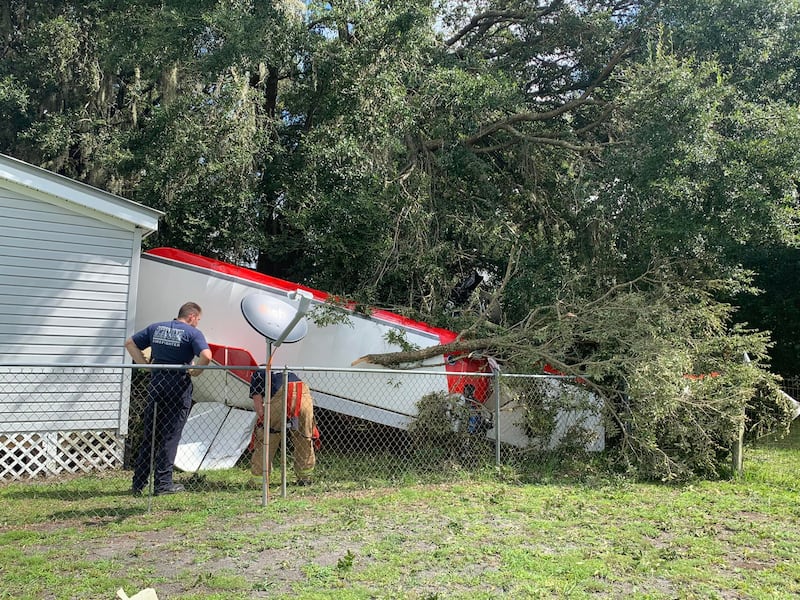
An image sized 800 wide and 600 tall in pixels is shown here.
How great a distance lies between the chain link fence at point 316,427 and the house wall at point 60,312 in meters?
0.02

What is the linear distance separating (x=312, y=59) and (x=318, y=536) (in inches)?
349

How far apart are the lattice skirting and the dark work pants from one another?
1800 mm

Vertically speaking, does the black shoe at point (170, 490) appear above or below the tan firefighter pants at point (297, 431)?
below

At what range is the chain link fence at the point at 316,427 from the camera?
7468 millimetres

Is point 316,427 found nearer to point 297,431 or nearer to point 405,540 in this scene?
point 297,431

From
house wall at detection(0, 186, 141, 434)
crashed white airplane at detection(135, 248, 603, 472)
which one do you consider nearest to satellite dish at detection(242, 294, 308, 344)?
crashed white airplane at detection(135, 248, 603, 472)

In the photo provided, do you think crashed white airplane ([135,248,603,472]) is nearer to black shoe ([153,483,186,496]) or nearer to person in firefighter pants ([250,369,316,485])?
person in firefighter pants ([250,369,316,485])

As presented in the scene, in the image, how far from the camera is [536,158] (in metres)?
12.5

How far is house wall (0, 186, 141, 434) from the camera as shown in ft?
25.7

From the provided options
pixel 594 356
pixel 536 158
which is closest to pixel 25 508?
pixel 594 356

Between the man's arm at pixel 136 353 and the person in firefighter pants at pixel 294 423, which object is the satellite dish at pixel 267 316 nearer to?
the person in firefighter pants at pixel 294 423

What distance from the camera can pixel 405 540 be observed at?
16.8 ft

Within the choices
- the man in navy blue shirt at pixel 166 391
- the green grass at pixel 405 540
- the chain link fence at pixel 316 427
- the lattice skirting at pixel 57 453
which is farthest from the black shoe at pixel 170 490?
the lattice skirting at pixel 57 453

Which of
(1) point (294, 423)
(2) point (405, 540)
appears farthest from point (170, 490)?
(2) point (405, 540)
